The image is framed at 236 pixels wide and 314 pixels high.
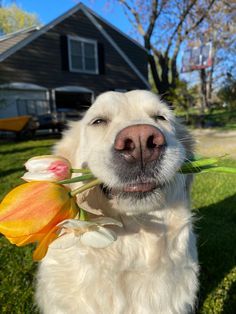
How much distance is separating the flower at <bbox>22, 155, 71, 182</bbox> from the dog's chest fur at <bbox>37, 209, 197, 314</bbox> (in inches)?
25.6

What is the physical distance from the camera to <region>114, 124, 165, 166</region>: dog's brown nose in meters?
1.28

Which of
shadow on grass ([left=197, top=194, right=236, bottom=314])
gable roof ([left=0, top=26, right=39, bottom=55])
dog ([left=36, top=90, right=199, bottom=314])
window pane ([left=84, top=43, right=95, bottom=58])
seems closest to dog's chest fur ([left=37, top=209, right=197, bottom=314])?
dog ([left=36, top=90, right=199, bottom=314])

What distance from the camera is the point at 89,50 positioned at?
16297mm

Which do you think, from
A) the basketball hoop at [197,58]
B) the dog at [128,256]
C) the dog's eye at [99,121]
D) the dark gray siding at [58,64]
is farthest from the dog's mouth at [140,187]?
the basketball hoop at [197,58]

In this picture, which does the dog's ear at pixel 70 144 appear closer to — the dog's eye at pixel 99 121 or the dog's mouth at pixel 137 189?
the dog's eye at pixel 99 121

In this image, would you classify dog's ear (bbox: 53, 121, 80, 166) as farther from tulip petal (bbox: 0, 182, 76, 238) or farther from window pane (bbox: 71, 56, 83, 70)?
window pane (bbox: 71, 56, 83, 70)

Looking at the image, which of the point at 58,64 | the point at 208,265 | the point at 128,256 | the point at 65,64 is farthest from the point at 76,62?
the point at 128,256

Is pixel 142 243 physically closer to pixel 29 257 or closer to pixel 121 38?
pixel 29 257

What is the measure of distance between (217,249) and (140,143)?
247 centimetres

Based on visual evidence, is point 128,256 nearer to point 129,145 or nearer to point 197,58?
point 129,145

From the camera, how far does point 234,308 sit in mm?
2477

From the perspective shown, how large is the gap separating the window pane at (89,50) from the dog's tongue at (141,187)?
15.6 m

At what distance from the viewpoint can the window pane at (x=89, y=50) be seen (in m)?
16.1

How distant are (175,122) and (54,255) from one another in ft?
3.83
